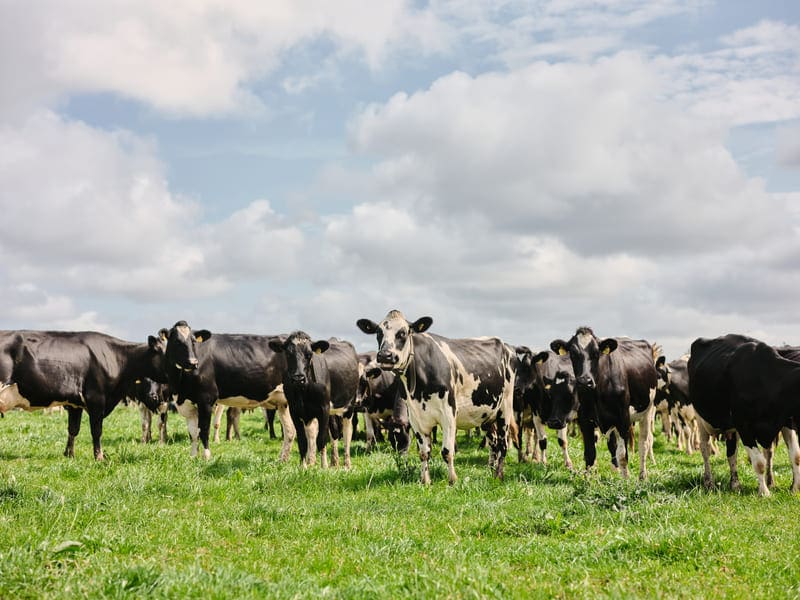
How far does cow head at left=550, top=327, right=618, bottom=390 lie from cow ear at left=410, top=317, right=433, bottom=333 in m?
2.74

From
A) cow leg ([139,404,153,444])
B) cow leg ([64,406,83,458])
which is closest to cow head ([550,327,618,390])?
cow leg ([64,406,83,458])

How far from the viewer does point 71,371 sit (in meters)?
17.0

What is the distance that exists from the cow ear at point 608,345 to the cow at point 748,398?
4.98 ft

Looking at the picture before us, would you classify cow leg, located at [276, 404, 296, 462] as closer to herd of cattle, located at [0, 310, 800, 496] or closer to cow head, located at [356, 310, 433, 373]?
herd of cattle, located at [0, 310, 800, 496]

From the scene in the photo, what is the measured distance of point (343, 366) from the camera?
1736 cm

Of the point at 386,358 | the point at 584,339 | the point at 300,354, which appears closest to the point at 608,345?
the point at 584,339

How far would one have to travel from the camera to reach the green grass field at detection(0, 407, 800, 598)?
6.24m

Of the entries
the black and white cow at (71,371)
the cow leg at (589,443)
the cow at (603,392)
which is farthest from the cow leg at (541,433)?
the black and white cow at (71,371)

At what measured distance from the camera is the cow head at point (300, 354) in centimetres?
1506

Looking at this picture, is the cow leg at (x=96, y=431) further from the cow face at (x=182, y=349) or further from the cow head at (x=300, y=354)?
the cow head at (x=300, y=354)

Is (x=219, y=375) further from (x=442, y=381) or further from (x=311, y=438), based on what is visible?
(x=442, y=381)

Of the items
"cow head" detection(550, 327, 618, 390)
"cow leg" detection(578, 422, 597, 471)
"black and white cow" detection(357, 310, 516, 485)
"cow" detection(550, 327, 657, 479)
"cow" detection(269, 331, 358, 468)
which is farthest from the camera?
"cow" detection(269, 331, 358, 468)

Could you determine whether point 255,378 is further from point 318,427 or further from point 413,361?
point 413,361

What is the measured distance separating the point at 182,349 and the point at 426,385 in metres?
6.51
